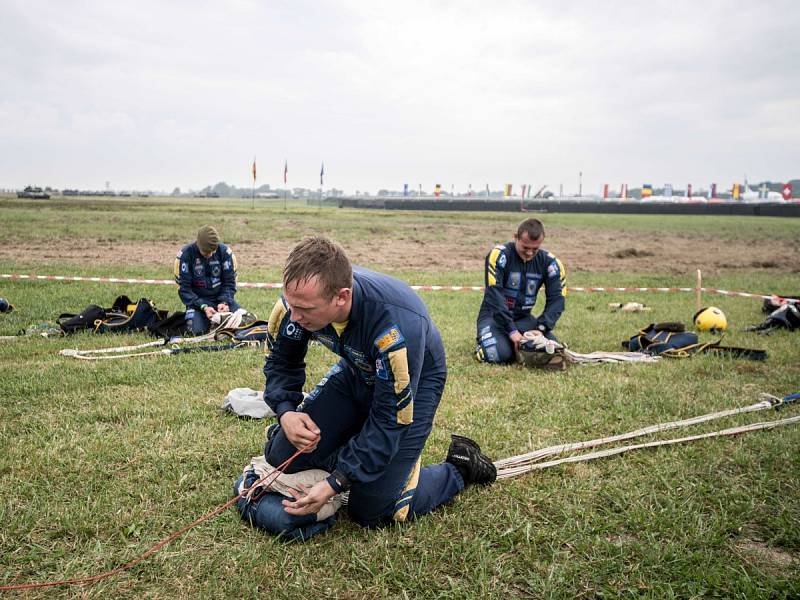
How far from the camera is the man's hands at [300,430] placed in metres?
2.99

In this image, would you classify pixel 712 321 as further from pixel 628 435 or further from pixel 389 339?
pixel 389 339

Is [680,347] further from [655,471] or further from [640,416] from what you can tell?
[655,471]

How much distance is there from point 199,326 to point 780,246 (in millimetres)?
24019

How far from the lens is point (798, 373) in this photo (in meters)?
6.17

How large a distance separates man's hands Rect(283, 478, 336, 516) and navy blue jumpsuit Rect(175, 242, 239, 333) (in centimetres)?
548

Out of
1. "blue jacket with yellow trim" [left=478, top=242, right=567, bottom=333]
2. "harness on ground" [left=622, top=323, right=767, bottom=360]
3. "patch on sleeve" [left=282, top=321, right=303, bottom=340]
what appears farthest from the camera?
"blue jacket with yellow trim" [left=478, top=242, right=567, bottom=333]

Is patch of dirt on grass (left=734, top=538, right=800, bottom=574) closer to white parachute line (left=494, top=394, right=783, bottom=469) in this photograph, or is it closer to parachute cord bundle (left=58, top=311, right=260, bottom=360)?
white parachute line (left=494, top=394, right=783, bottom=469)

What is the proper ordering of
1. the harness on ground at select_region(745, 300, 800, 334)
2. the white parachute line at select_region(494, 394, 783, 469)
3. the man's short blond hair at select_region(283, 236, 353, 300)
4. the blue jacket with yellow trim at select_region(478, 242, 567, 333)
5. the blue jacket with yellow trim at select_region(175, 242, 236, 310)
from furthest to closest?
the harness on ground at select_region(745, 300, 800, 334)
the blue jacket with yellow trim at select_region(175, 242, 236, 310)
the blue jacket with yellow trim at select_region(478, 242, 567, 333)
the white parachute line at select_region(494, 394, 783, 469)
the man's short blond hair at select_region(283, 236, 353, 300)

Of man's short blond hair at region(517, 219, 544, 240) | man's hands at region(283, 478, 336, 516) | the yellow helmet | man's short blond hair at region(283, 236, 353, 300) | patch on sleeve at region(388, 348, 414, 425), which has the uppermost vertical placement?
man's short blond hair at region(517, 219, 544, 240)

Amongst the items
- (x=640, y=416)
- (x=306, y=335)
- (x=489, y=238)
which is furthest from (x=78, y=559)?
(x=489, y=238)

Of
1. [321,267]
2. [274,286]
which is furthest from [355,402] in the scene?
[274,286]

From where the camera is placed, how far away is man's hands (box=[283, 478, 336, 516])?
2818mm

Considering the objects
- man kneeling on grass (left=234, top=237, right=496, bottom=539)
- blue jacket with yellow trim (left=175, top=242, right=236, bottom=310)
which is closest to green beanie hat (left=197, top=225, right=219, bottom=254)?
blue jacket with yellow trim (left=175, top=242, right=236, bottom=310)

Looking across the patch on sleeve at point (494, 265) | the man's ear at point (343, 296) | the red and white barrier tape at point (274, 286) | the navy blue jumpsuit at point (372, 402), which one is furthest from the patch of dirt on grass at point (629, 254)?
the man's ear at point (343, 296)
